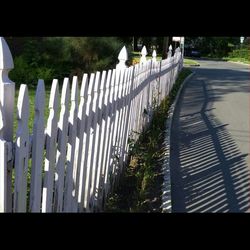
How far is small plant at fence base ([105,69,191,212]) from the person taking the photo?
14.6 ft

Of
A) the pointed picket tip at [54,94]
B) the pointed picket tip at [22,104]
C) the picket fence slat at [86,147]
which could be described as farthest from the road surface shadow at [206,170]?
the pointed picket tip at [22,104]

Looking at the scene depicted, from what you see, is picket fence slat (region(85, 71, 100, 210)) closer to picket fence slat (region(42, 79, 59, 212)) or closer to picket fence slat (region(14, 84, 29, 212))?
picket fence slat (region(42, 79, 59, 212))

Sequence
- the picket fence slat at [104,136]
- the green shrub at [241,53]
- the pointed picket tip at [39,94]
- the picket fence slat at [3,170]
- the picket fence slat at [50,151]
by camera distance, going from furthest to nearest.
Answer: the green shrub at [241,53], the picket fence slat at [104,136], the picket fence slat at [50,151], the pointed picket tip at [39,94], the picket fence slat at [3,170]

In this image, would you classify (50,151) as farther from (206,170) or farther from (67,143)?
(206,170)

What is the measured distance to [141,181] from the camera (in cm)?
496

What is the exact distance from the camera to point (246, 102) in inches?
563

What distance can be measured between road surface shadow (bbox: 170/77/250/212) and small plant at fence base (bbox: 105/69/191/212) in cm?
21

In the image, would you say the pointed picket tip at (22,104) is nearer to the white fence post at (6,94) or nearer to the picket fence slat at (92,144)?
the white fence post at (6,94)

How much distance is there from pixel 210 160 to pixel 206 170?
520mm

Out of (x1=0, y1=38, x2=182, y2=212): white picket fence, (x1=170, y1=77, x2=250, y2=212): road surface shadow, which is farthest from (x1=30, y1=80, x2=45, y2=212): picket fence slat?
(x1=170, y1=77, x2=250, y2=212): road surface shadow

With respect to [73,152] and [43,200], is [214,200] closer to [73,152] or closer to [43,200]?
[73,152]

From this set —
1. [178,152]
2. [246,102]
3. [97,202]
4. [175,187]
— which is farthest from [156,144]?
[246,102]

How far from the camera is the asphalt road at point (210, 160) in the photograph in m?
4.87

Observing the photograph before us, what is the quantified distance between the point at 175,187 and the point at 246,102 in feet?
31.8
